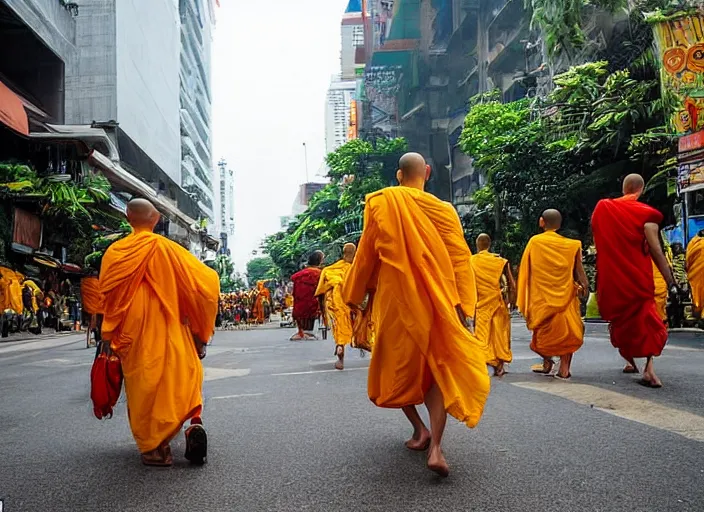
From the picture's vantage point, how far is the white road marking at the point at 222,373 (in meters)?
9.23

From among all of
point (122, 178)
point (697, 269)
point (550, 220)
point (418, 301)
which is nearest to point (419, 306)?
point (418, 301)

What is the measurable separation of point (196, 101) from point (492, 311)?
8386cm

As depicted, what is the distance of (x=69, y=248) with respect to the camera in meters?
25.8

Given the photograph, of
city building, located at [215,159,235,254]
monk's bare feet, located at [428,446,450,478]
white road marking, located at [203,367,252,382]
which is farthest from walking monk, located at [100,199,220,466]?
city building, located at [215,159,235,254]

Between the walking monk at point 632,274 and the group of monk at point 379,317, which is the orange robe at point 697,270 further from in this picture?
the group of monk at point 379,317

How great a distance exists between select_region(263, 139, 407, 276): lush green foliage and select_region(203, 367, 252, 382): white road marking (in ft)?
109

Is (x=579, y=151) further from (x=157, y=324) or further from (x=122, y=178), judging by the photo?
(x=157, y=324)

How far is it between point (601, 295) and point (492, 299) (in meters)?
1.37

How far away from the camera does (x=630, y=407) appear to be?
5625 millimetres

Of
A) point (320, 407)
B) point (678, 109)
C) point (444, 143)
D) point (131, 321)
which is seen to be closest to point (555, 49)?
point (678, 109)

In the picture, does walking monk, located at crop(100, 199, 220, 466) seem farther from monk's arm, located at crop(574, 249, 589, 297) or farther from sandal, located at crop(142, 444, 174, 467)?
monk's arm, located at crop(574, 249, 589, 297)

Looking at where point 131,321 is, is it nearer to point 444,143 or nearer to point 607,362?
point 607,362

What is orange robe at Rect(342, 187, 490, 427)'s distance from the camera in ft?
12.9

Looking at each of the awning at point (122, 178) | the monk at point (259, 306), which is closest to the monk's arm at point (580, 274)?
the awning at point (122, 178)
